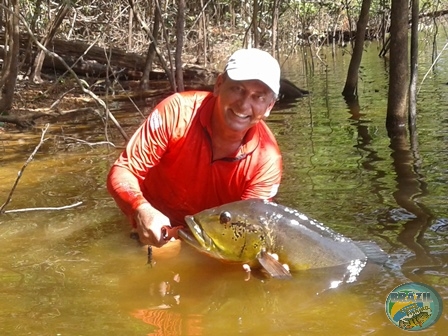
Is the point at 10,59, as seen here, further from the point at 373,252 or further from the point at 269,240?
the point at 373,252

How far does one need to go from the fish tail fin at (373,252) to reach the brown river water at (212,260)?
6cm

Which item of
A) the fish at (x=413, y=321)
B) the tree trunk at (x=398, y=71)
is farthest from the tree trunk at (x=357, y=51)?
the fish at (x=413, y=321)

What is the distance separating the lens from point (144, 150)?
4.12 meters

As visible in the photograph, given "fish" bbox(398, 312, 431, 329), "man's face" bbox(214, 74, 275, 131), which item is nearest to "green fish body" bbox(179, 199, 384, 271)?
"man's face" bbox(214, 74, 275, 131)

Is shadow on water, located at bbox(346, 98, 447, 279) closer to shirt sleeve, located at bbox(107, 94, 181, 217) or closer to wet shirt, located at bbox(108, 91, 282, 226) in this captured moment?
wet shirt, located at bbox(108, 91, 282, 226)

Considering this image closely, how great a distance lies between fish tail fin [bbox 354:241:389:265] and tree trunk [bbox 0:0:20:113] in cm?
628

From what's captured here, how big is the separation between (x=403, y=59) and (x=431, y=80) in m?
6.38

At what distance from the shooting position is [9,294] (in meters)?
3.58

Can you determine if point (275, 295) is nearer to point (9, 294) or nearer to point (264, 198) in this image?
point (264, 198)

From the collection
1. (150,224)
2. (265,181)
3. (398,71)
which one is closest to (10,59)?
(398,71)

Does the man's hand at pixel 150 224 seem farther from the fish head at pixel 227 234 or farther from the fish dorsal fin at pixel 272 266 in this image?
the fish dorsal fin at pixel 272 266

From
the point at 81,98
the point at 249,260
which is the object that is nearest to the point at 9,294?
the point at 249,260

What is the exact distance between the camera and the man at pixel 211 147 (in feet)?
13.0

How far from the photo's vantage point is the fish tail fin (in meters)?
3.93
